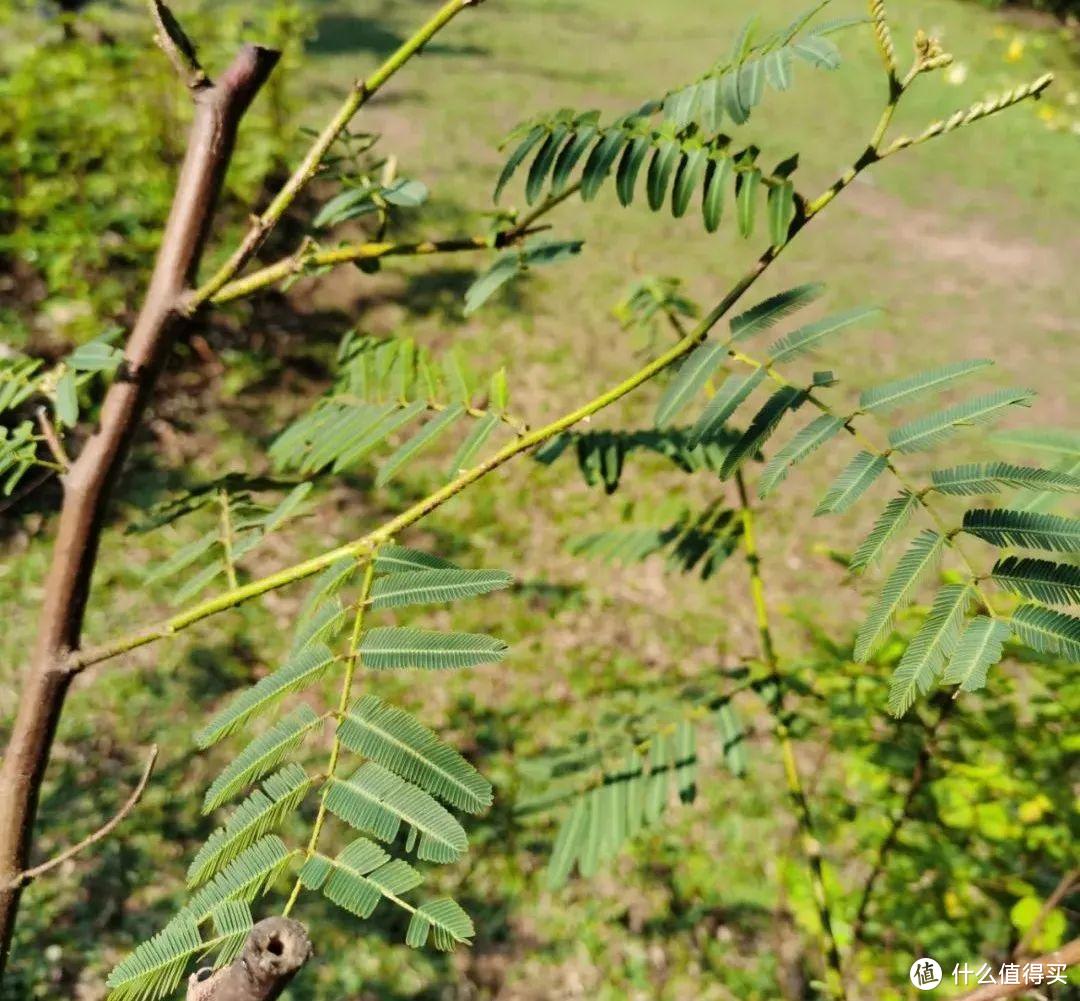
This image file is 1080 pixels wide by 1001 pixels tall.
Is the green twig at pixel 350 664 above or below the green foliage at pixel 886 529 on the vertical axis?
below

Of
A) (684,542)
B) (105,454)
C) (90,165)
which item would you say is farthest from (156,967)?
(90,165)

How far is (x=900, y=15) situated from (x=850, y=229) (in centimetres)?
696

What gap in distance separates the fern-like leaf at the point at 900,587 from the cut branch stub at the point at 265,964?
54 centimetres

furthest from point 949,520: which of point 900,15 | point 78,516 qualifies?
point 900,15

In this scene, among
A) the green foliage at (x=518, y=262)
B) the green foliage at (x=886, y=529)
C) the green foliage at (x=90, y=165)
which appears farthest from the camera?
the green foliage at (x=90, y=165)

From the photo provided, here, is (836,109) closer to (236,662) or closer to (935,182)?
(935,182)

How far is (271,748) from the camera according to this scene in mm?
807

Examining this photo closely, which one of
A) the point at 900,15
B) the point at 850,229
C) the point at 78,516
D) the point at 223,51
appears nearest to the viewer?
the point at 78,516

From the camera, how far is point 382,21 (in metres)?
10.7

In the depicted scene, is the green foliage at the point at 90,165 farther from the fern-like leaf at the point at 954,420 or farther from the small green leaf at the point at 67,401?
the fern-like leaf at the point at 954,420

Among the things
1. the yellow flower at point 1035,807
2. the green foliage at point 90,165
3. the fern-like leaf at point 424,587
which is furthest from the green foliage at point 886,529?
the green foliage at point 90,165

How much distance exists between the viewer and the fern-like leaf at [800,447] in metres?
0.92

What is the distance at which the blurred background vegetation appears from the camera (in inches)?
89.4

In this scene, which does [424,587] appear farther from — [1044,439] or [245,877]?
[1044,439]
